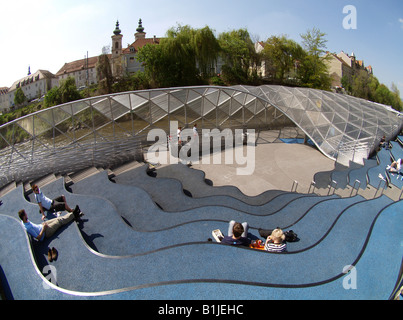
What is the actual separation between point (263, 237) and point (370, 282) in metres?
2.68

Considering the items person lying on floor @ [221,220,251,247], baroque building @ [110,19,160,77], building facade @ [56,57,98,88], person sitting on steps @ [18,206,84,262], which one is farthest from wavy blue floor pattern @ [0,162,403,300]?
building facade @ [56,57,98,88]

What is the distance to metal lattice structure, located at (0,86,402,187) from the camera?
11305mm

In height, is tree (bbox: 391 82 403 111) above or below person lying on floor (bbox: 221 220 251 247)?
above

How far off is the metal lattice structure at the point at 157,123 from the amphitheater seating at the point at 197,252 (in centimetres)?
305

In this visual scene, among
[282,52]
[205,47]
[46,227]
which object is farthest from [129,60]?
[46,227]

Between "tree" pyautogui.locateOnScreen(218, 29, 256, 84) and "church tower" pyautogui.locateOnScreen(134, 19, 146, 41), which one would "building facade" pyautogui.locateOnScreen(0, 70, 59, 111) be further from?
"tree" pyautogui.locateOnScreen(218, 29, 256, 84)

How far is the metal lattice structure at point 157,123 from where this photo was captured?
11.3 meters

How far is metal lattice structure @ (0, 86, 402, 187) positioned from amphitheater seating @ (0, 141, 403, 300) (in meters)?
3.05

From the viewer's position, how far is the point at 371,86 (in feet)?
220

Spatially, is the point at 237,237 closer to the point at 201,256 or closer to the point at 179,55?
the point at 201,256

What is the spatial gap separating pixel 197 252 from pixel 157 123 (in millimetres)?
10928

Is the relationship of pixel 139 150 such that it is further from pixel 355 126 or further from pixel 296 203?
pixel 355 126

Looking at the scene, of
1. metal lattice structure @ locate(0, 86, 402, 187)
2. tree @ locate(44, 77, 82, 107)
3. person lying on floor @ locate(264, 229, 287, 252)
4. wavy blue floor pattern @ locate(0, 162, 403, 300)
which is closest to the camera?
wavy blue floor pattern @ locate(0, 162, 403, 300)

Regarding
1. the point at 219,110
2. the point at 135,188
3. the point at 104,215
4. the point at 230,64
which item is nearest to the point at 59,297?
the point at 104,215
